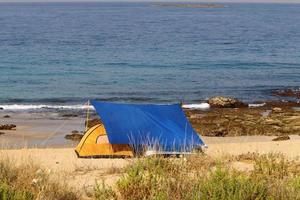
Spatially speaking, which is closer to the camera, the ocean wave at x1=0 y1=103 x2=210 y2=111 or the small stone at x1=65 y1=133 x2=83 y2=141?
the small stone at x1=65 y1=133 x2=83 y2=141

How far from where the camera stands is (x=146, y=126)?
14938 millimetres

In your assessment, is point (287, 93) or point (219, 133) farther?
point (287, 93)

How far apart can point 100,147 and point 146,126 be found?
1418 mm

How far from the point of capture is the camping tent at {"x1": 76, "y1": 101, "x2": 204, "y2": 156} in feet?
48.2

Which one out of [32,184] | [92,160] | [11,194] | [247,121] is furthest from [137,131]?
[247,121]

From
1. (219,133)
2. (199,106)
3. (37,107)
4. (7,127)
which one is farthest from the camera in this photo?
(199,106)

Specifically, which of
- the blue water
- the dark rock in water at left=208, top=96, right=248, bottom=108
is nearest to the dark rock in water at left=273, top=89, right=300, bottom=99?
the blue water

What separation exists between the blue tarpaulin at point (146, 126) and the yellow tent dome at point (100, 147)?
19 centimetres

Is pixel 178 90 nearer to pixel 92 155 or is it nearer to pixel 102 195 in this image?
pixel 92 155

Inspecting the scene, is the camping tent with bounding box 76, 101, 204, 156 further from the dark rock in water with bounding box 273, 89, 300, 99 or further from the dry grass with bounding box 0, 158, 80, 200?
the dark rock in water with bounding box 273, 89, 300, 99

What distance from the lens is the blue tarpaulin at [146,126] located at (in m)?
14.7

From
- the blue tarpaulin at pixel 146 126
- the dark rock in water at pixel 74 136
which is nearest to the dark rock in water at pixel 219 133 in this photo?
the dark rock in water at pixel 74 136

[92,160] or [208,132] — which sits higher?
[208,132]

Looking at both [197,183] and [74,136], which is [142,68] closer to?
[74,136]
